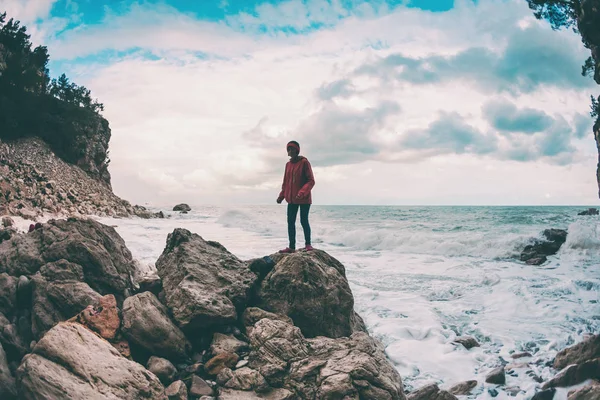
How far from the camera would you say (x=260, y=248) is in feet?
59.5

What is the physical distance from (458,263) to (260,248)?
8708 mm

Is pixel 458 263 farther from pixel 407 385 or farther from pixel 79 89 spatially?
pixel 79 89

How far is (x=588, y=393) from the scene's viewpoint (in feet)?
16.5

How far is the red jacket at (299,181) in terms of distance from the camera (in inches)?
→ 295

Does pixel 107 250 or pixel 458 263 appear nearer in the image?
pixel 107 250

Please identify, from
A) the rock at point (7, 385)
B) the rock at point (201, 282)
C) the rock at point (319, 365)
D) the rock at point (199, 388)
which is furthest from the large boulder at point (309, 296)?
the rock at point (7, 385)

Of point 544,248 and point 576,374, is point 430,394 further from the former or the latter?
point 544,248

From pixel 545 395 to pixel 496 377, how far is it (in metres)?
0.72

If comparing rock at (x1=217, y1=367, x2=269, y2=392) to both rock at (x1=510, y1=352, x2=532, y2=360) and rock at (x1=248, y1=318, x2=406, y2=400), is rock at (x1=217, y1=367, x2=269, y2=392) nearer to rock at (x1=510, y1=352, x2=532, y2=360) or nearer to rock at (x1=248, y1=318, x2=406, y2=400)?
rock at (x1=248, y1=318, x2=406, y2=400)

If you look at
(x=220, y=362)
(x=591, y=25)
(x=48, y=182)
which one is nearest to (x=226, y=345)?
(x=220, y=362)

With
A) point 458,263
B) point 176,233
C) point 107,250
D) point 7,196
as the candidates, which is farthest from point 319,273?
point 7,196

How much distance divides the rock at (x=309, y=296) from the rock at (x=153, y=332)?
1610 millimetres

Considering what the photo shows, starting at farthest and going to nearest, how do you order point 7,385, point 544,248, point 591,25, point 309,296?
1. point 544,248
2. point 591,25
3. point 309,296
4. point 7,385

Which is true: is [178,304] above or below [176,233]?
below
